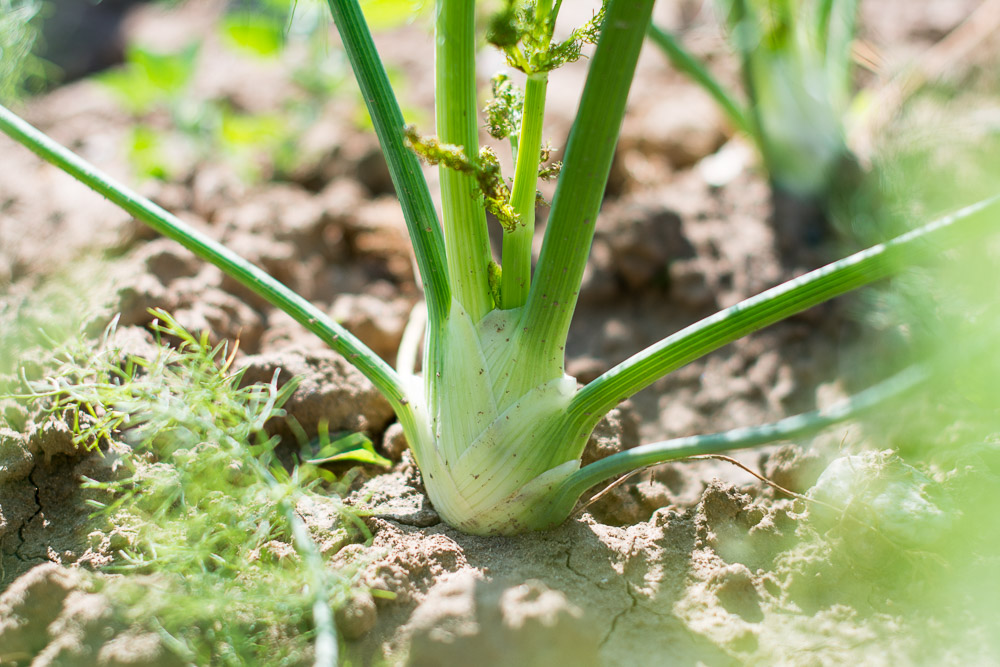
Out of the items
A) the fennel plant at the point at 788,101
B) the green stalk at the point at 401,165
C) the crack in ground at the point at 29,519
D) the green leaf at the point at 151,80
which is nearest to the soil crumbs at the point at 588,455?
the crack in ground at the point at 29,519

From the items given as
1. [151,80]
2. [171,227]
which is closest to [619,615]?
[171,227]

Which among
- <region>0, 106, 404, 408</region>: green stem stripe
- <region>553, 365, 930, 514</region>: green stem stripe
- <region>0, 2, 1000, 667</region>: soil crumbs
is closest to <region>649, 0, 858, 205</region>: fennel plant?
<region>0, 2, 1000, 667</region>: soil crumbs

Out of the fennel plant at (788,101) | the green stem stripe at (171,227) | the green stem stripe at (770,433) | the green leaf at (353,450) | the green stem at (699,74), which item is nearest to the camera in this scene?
the green stem stripe at (770,433)

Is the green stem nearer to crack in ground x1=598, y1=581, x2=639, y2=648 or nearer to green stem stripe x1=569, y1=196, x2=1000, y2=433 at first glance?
green stem stripe x1=569, y1=196, x2=1000, y2=433

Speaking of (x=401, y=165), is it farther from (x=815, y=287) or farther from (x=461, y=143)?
(x=815, y=287)

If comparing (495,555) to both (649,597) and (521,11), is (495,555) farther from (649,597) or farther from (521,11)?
(521,11)

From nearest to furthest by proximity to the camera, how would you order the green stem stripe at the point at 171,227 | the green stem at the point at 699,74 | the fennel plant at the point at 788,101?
the green stem stripe at the point at 171,227 → the green stem at the point at 699,74 → the fennel plant at the point at 788,101

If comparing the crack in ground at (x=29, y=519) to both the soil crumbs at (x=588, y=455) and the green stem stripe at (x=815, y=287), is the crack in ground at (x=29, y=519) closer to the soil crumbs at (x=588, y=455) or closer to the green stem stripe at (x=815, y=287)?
the soil crumbs at (x=588, y=455)
